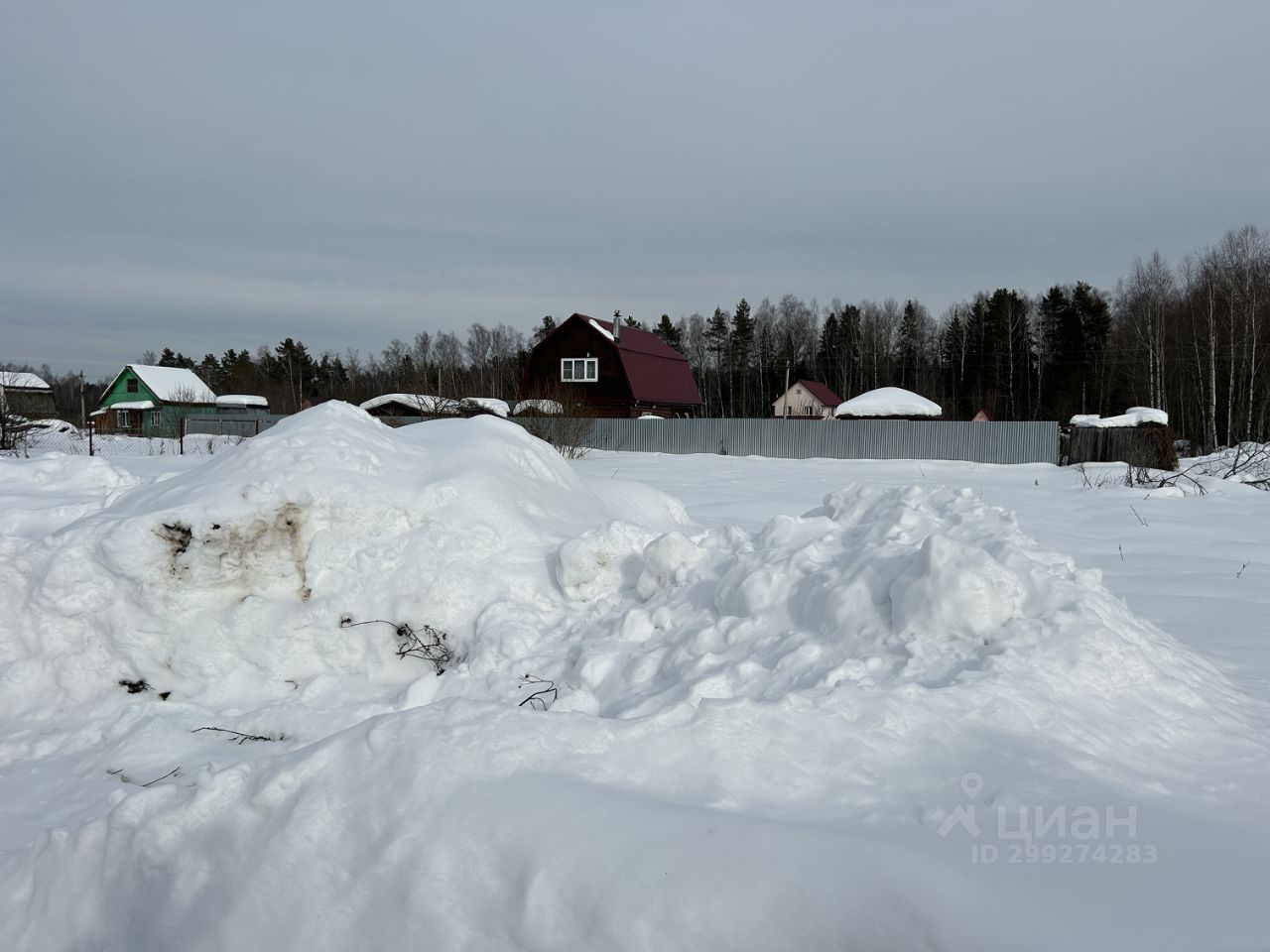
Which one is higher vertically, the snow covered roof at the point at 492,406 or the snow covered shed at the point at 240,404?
the snow covered shed at the point at 240,404

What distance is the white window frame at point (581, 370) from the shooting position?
1259 inches

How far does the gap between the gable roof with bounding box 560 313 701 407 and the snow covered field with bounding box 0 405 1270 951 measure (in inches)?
1023

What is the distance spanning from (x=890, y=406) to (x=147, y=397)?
4307 centimetres

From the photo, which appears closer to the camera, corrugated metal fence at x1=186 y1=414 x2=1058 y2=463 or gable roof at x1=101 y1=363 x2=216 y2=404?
corrugated metal fence at x1=186 y1=414 x2=1058 y2=463

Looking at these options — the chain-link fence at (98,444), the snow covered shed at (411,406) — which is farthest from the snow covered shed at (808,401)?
the chain-link fence at (98,444)

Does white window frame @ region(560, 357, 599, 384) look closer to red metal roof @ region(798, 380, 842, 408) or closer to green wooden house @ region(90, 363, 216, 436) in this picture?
red metal roof @ region(798, 380, 842, 408)

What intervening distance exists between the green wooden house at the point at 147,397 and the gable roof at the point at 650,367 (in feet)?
86.3

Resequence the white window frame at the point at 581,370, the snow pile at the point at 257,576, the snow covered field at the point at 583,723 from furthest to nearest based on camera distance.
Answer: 1. the white window frame at the point at 581,370
2. the snow pile at the point at 257,576
3. the snow covered field at the point at 583,723

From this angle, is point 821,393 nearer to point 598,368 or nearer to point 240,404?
point 598,368

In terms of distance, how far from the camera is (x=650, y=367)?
112ft

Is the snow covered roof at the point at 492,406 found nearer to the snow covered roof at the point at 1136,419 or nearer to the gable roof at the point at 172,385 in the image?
the snow covered roof at the point at 1136,419

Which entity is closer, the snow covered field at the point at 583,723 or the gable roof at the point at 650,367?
the snow covered field at the point at 583,723

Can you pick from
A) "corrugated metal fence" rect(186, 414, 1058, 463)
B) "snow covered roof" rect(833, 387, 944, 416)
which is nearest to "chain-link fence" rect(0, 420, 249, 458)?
"corrugated metal fence" rect(186, 414, 1058, 463)

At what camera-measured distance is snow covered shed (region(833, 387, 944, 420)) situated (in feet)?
95.9
